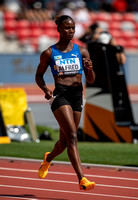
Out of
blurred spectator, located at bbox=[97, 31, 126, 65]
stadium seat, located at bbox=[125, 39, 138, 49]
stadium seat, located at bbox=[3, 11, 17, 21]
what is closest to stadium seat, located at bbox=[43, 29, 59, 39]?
stadium seat, located at bbox=[3, 11, 17, 21]

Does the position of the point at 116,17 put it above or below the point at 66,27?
below

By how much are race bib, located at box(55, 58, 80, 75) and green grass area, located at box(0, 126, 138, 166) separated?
9.59ft

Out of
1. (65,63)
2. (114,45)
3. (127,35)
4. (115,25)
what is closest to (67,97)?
(65,63)

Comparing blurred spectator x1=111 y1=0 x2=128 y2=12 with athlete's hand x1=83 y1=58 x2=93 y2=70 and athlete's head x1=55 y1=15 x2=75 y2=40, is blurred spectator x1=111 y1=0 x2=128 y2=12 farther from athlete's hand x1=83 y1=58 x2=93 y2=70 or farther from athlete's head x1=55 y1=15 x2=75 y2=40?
athlete's hand x1=83 y1=58 x2=93 y2=70

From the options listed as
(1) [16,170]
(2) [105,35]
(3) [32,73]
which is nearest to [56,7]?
(3) [32,73]

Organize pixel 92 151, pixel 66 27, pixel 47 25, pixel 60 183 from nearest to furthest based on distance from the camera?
pixel 66 27, pixel 60 183, pixel 92 151, pixel 47 25

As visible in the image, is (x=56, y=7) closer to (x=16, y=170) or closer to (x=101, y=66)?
(x=101, y=66)

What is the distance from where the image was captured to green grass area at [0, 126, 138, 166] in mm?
9631

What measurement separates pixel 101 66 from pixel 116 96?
74 cm

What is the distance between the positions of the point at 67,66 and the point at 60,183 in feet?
5.84

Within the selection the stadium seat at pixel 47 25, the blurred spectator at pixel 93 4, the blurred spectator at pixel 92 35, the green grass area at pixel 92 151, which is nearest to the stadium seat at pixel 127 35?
the blurred spectator at pixel 93 4

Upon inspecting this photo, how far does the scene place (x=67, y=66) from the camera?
6.69 meters

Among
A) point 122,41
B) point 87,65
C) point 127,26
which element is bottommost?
point 122,41

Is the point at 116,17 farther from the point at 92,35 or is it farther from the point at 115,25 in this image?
the point at 92,35
